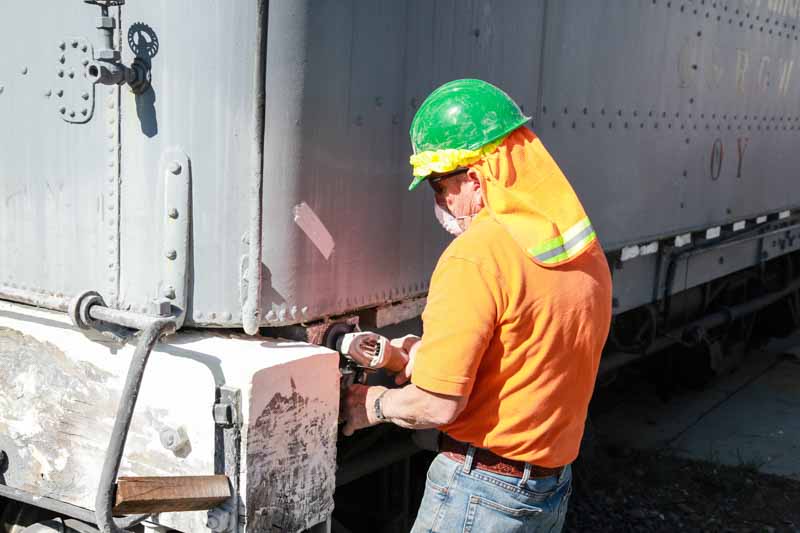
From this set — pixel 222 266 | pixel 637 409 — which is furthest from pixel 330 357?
pixel 637 409

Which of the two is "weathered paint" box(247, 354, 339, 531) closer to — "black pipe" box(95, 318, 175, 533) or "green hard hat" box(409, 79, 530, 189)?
"black pipe" box(95, 318, 175, 533)

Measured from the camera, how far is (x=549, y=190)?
227cm

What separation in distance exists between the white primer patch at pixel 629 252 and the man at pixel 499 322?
6.83ft

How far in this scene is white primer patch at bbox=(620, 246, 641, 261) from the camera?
445cm

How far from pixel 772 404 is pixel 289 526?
17.1 feet

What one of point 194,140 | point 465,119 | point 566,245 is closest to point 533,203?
point 566,245

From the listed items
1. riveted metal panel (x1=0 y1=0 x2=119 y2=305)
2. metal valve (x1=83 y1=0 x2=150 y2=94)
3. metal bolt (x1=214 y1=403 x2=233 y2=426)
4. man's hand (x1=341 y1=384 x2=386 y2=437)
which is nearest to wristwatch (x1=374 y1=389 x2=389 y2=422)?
man's hand (x1=341 y1=384 x2=386 y2=437)

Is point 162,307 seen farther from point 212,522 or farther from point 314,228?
point 212,522

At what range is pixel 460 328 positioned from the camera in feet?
7.04

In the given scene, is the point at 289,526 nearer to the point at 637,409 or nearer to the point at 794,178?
the point at 637,409

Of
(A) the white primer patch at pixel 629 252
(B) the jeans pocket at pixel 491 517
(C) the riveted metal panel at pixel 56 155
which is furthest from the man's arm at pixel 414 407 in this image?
(A) the white primer patch at pixel 629 252

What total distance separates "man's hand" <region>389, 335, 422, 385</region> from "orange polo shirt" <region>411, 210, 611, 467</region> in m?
0.40

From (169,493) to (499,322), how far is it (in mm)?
954

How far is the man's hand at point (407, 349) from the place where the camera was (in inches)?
108
